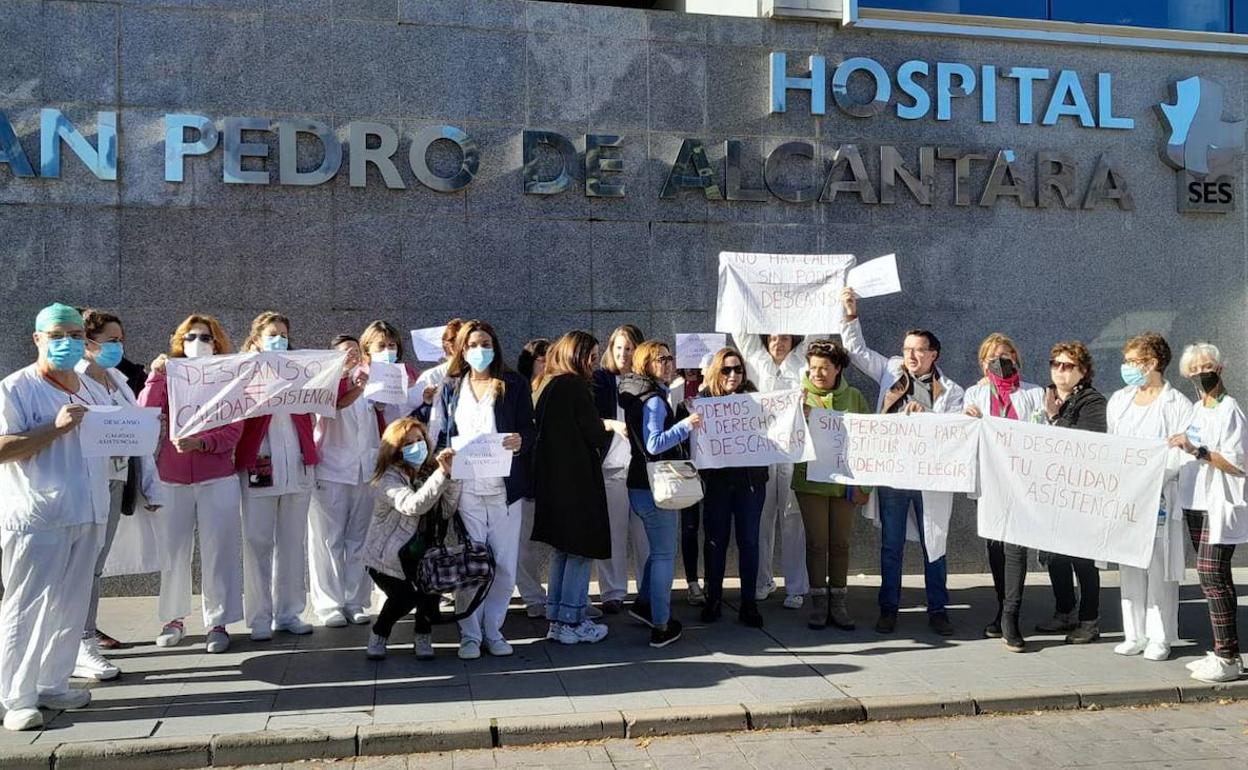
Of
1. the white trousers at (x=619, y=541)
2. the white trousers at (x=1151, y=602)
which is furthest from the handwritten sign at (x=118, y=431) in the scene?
the white trousers at (x=1151, y=602)

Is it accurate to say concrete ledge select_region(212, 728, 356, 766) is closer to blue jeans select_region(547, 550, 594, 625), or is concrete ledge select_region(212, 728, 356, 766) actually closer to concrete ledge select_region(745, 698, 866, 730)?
blue jeans select_region(547, 550, 594, 625)

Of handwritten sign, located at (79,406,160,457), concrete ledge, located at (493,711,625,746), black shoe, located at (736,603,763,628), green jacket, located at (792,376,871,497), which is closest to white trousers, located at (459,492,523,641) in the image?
concrete ledge, located at (493,711,625,746)

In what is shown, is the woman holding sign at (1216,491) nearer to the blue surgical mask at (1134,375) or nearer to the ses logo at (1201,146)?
the blue surgical mask at (1134,375)

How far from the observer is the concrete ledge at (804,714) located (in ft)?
18.7

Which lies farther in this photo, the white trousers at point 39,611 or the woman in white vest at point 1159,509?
the woman in white vest at point 1159,509

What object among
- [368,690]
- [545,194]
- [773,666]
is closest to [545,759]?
[368,690]

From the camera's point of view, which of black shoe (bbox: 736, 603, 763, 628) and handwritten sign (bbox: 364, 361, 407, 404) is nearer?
handwritten sign (bbox: 364, 361, 407, 404)

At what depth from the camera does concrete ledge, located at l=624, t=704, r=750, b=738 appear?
5.57 meters

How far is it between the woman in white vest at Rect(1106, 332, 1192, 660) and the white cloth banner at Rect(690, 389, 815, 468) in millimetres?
2122

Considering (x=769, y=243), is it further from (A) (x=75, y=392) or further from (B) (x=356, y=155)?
(A) (x=75, y=392)

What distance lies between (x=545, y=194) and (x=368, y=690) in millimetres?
4914

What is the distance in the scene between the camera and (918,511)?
7.62 metres

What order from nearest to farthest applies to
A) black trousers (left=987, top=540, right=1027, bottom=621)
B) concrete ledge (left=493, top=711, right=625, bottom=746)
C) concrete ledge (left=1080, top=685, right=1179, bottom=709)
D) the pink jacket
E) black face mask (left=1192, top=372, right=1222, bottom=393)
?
concrete ledge (left=493, top=711, right=625, bottom=746) < concrete ledge (left=1080, top=685, right=1179, bottom=709) < black face mask (left=1192, top=372, right=1222, bottom=393) < the pink jacket < black trousers (left=987, top=540, right=1027, bottom=621)

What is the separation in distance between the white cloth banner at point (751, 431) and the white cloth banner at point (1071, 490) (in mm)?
1289
